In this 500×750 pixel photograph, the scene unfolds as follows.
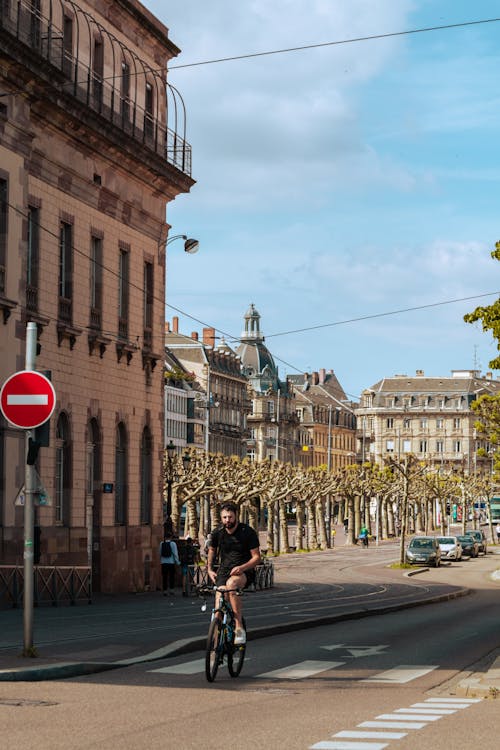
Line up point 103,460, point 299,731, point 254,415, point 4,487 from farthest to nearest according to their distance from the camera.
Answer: point 254,415, point 103,460, point 4,487, point 299,731

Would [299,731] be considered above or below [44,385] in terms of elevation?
below

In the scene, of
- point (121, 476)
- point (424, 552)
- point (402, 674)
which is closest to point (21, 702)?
point (402, 674)

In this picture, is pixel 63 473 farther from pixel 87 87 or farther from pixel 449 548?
pixel 449 548

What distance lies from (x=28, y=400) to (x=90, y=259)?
83.7 ft

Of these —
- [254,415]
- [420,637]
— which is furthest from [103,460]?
[254,415]

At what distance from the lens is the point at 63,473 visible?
135 ft

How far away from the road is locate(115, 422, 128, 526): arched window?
22059mm

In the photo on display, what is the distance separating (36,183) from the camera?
38719 millimetres

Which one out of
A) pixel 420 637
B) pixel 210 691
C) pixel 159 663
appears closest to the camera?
pixel 210 691

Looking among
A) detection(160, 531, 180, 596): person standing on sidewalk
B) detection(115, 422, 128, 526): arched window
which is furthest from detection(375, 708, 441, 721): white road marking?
detection(115, 422, 128, 526): arched window

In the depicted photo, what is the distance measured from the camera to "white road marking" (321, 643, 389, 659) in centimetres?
2183

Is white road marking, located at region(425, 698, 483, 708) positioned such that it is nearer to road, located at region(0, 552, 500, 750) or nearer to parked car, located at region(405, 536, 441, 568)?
road, located at region(0, 552, 500, 750)

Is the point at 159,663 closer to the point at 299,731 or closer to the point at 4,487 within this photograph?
the point at 299,731

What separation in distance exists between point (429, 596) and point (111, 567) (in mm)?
9152
